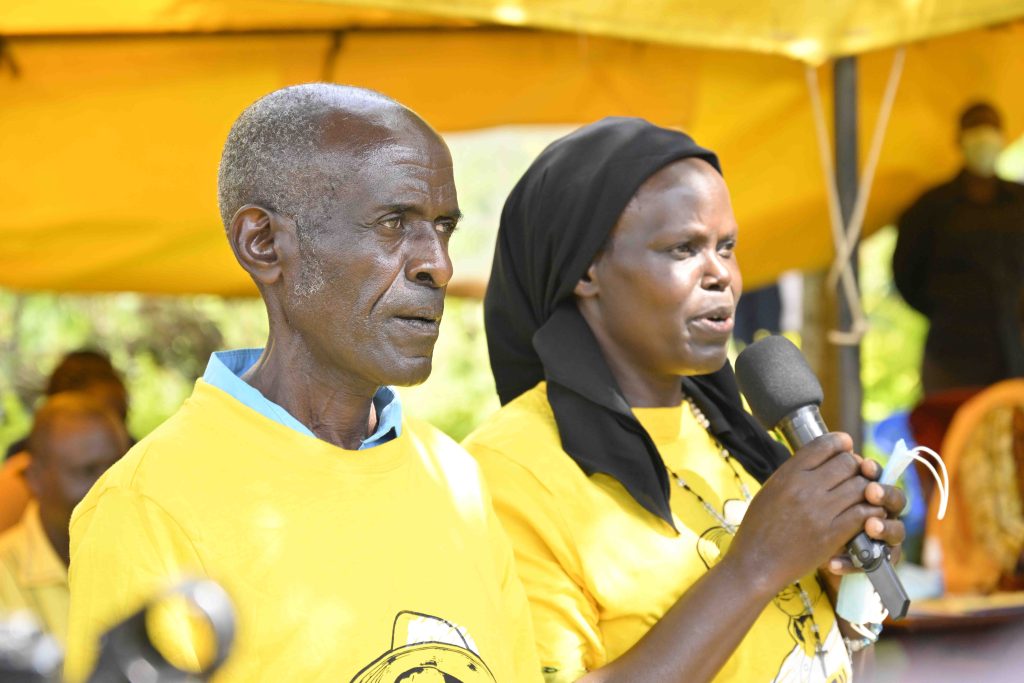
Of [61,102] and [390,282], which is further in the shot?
[61,102]

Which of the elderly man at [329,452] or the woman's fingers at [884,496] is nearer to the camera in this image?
the elderly man at [329,452]

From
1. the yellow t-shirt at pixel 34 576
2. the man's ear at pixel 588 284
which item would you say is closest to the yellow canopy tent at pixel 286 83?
the yellow t-shirt at pixel 34 576

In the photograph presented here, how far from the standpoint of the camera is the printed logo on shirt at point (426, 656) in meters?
1.69

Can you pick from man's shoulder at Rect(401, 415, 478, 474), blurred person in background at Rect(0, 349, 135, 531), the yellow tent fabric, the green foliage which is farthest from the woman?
the green foliage

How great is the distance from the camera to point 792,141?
16.8 ft

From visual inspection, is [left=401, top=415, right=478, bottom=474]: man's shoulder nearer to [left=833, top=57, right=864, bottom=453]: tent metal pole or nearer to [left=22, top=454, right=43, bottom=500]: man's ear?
[left=22, top=454, right=43, bottom=500]: man's ear

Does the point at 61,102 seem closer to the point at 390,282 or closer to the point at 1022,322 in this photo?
the point at 390,282

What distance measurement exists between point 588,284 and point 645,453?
0.36 metres

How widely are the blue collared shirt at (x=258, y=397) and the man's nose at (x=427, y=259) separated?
0.24 metres

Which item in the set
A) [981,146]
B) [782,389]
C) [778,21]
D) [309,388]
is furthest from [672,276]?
[981,146]

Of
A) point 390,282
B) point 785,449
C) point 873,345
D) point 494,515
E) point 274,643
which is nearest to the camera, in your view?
point 274,643

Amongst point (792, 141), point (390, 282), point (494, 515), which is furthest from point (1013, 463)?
point (390, 282)

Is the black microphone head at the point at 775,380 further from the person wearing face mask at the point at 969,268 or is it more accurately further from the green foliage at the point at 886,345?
the green foliage at the point at 886,345

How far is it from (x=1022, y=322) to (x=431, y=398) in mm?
5734
